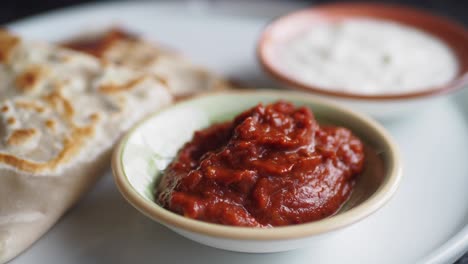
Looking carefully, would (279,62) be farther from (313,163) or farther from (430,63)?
(313,163)

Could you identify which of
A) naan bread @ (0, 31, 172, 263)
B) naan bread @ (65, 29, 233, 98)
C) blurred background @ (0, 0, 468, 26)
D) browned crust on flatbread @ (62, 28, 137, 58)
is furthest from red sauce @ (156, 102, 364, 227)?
blurred background @ (0, 0, 468, 26)

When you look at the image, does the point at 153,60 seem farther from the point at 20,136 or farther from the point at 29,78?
the point at 20,136

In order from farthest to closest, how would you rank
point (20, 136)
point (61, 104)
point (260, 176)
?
point (61, 104) < point (20, 136) < point (260, 176)

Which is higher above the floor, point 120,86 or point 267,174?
point 267,174

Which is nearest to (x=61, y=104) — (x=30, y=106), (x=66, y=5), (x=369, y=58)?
(x=30, y=106)

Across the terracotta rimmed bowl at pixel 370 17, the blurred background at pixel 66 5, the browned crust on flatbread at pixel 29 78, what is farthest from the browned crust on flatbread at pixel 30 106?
the blurred background at pixel 66 5

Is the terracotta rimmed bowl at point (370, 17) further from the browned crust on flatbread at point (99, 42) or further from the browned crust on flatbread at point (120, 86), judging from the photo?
the browned crust on flatbread at point (99, 42)
